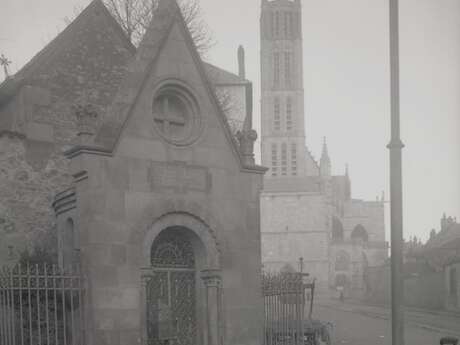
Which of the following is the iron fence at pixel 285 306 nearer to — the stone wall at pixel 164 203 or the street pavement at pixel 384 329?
the stone wall at pixel 164 203

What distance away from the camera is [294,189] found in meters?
89.8

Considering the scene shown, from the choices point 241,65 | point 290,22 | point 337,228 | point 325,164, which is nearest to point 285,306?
point 241,65

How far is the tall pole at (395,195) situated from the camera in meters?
8.10

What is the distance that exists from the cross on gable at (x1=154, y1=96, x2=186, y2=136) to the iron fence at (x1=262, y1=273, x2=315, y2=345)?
12.4 feet

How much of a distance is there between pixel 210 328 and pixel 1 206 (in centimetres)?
673

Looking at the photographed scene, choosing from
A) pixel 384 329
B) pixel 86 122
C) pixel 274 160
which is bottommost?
pixel 384 329

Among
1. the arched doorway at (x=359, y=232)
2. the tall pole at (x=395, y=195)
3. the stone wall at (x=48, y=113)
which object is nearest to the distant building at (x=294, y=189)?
the arched doorway at (x=359, y=232)

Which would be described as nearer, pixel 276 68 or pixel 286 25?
pixel 276 68

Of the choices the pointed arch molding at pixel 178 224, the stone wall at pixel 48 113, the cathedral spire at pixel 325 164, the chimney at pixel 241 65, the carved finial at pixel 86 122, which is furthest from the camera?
the cathedral spire at pixel 325 164

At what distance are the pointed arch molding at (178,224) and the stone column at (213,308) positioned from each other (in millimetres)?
189

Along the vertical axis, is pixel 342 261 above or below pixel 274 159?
below

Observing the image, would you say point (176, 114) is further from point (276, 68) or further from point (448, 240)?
point (276, 68)

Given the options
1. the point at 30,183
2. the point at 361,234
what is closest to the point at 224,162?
the point at 30,183

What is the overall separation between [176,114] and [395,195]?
5834 mm
